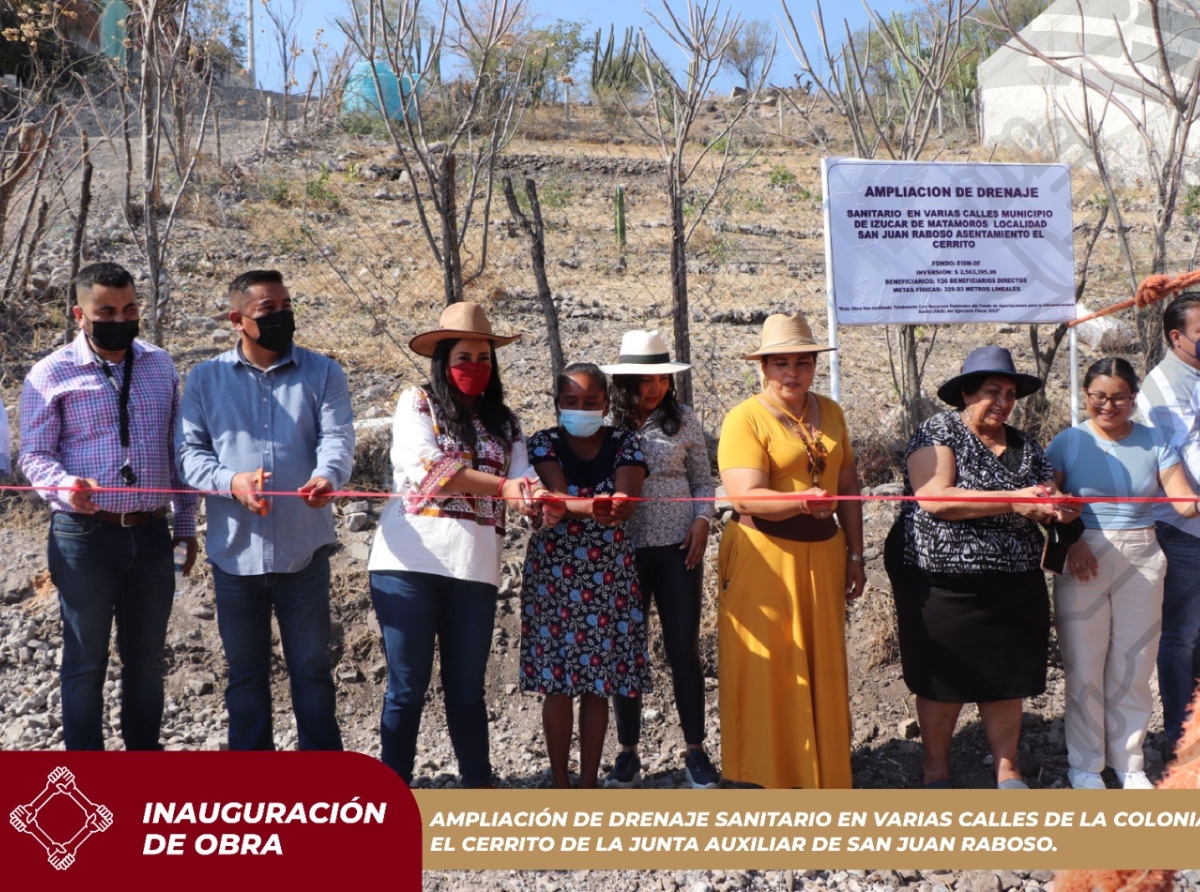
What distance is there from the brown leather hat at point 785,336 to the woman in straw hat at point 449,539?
1015 mm

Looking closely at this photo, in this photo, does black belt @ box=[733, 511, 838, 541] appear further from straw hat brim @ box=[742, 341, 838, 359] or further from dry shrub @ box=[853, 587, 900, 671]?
dry shrub @ box=[853, 587, 900, 671]

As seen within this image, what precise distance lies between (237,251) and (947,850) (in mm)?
9082

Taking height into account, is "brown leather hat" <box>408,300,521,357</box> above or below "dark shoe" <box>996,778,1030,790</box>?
above

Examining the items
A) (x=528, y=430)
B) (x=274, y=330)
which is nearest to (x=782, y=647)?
(x=274, y=330)

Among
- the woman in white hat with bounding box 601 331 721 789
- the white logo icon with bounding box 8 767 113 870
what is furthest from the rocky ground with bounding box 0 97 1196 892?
the white logo icon with bounding box 8 767 113 870

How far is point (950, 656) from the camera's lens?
388cm

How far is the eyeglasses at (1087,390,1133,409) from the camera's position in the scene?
3.90 metres

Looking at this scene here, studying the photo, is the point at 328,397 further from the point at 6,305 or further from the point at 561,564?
the point at 6,305

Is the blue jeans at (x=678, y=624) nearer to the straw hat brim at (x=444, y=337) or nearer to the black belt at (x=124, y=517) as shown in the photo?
the straw hat brim at (x=444, y=337)

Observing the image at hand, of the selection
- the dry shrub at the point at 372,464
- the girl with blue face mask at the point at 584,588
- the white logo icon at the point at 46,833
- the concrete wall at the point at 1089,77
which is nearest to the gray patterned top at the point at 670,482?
Answer: the girl with blue face mask at the point at 584,588

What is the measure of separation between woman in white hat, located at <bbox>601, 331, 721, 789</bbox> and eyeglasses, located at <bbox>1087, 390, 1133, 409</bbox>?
1.48 meters

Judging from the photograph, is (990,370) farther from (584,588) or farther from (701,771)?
(701,771)

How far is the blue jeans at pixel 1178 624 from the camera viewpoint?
407cm

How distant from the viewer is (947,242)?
507cm
